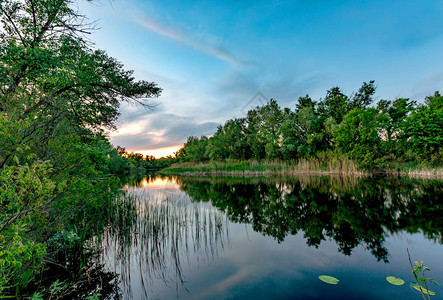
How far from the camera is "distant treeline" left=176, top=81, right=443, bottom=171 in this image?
969 inches

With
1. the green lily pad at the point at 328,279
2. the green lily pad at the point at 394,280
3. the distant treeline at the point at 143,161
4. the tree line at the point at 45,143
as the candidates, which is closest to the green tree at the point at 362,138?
the green lily pad at the point at 394,280

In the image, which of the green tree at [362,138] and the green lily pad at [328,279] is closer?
the green lily pad at [328,279]

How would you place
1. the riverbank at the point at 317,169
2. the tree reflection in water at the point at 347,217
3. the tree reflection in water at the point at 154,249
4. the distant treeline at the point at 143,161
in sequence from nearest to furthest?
1. the tree reflection in water at the point at 154,249
2. the tree reflection in water at the point at 347,217
3. the riverbank at the point at 317,169
4. the distant treeline at the point at 143,161

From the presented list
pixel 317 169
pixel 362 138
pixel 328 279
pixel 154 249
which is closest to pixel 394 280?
pixel 328 279

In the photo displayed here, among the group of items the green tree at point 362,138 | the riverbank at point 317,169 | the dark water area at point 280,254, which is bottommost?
the dark water area at point 280,254

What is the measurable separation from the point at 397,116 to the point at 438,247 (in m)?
36.5

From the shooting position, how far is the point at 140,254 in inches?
205

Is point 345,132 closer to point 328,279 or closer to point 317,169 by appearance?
point 317,169

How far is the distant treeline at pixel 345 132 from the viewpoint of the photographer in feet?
80.7

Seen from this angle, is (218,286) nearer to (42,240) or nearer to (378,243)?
(42,240)

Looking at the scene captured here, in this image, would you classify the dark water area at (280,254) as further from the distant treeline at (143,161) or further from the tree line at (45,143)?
the distant treeline at (143,161)

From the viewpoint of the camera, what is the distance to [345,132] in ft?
93.2

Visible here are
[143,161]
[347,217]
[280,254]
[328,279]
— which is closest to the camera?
[328,279]

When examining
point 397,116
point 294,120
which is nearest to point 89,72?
point 294,120
